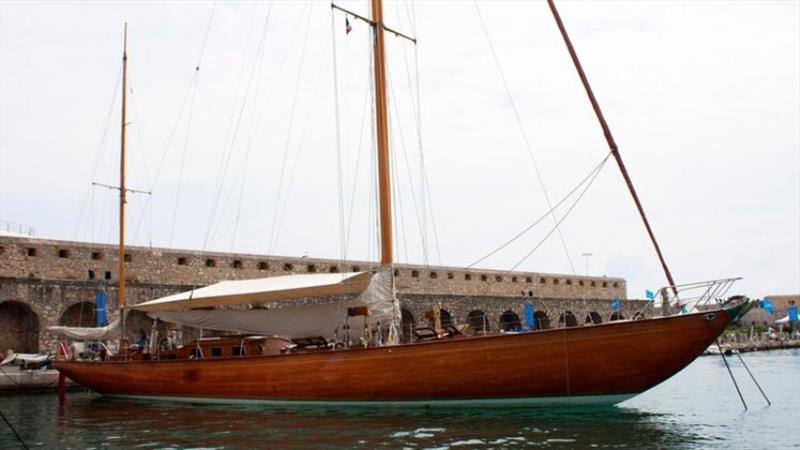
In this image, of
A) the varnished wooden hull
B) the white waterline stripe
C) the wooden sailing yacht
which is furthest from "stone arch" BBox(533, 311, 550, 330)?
the varnished wooden hull

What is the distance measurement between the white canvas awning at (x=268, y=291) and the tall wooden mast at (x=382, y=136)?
0.89m

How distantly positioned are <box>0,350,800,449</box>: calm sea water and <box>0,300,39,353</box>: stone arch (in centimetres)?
810

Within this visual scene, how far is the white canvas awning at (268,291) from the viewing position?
43.3 feet

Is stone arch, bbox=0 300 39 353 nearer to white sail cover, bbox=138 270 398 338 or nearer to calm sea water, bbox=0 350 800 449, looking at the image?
calm sea water, bbox=0 350 800 449

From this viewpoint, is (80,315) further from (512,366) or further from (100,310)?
(512,366)

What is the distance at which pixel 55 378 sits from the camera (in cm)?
1880

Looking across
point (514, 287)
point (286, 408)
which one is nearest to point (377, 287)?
point (286, 408)

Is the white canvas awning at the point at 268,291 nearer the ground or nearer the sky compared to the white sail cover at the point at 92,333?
nearer the sky

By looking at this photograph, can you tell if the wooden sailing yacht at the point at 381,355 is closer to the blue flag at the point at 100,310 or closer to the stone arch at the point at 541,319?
the blue flag at the point at 100,310

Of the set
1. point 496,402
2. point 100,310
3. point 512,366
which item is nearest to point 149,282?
point 100,310

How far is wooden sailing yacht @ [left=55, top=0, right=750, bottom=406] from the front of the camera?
35.7 ft

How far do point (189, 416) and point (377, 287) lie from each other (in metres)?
4.14

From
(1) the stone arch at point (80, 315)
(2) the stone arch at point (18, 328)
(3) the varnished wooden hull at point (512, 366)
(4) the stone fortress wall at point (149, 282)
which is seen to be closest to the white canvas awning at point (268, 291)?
(3) the varnished wooden hull at point (512, 366)

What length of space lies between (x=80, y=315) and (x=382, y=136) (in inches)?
566
